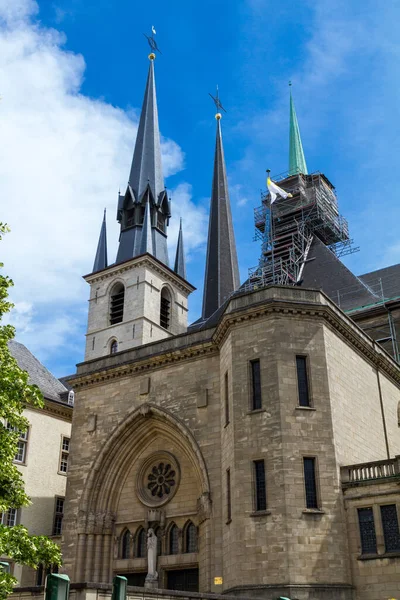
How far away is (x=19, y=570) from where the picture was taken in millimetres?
28047

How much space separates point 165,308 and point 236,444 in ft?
97.1

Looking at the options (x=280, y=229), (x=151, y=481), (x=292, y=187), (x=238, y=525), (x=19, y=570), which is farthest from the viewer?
(x=292, y=187)

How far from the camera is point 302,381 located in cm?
2098

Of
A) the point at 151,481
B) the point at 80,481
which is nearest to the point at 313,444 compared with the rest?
the point at 151,481

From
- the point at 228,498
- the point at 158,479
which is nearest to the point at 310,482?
the point at 228,498

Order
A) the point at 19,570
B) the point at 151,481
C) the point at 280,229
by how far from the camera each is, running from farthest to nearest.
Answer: the point at 280,229
the point at 19,570
the point at 151,481

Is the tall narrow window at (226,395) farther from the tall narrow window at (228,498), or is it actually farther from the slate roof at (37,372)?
the slate roof at (37,372)

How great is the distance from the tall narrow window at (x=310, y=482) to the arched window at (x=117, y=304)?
29.7m

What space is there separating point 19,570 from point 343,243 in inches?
1152

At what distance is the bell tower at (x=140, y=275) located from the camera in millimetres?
46594

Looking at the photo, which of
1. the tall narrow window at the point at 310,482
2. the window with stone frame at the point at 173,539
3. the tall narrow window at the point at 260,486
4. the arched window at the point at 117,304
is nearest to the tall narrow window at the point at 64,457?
the window with stone frame at the point at 173,539

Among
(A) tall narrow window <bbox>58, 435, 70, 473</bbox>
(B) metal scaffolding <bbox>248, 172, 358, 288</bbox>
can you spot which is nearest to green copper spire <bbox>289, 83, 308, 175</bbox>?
(B) metal scaffolding <bbox>248, 172, 358, 288</bbox>

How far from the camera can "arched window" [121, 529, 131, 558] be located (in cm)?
2462

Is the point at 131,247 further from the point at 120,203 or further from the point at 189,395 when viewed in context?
the point at 189,395
